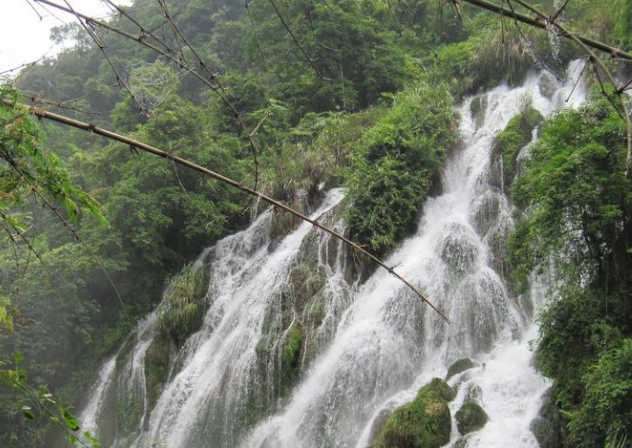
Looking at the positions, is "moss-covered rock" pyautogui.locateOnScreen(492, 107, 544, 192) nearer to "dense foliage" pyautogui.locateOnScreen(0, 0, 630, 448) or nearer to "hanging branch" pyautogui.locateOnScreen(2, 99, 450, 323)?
"dense foliage" pyautogui.locateOnScreen(0, 0, 630, 448)

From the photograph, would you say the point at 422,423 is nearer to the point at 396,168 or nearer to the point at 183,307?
the point at 396,168

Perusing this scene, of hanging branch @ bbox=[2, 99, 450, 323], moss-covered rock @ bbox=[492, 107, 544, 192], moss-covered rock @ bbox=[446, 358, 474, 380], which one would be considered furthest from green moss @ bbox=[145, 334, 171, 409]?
hanging branch @ bbox=[2, 99, 450, 323]

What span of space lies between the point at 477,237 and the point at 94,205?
9088 millimetres

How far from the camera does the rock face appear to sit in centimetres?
612

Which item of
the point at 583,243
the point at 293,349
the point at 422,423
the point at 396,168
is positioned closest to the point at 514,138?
the point at 396,168

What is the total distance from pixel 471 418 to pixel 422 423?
1.84 feet

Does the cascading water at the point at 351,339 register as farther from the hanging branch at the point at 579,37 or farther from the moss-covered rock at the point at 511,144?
the hanging branch at the point at 579,37

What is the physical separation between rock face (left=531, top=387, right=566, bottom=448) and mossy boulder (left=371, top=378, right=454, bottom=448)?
1039 mm

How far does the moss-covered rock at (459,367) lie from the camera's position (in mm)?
8016

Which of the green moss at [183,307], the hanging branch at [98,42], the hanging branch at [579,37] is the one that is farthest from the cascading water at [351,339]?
the hanging branch at [98,42]

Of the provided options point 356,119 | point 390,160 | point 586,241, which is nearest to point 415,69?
point 356,119

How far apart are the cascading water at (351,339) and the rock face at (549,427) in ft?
0.34

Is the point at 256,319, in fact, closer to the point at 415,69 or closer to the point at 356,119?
the point at 356,119

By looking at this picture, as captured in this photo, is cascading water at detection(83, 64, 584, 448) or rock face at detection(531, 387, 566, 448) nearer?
rock face at detection(531, 387, 566, 448)
